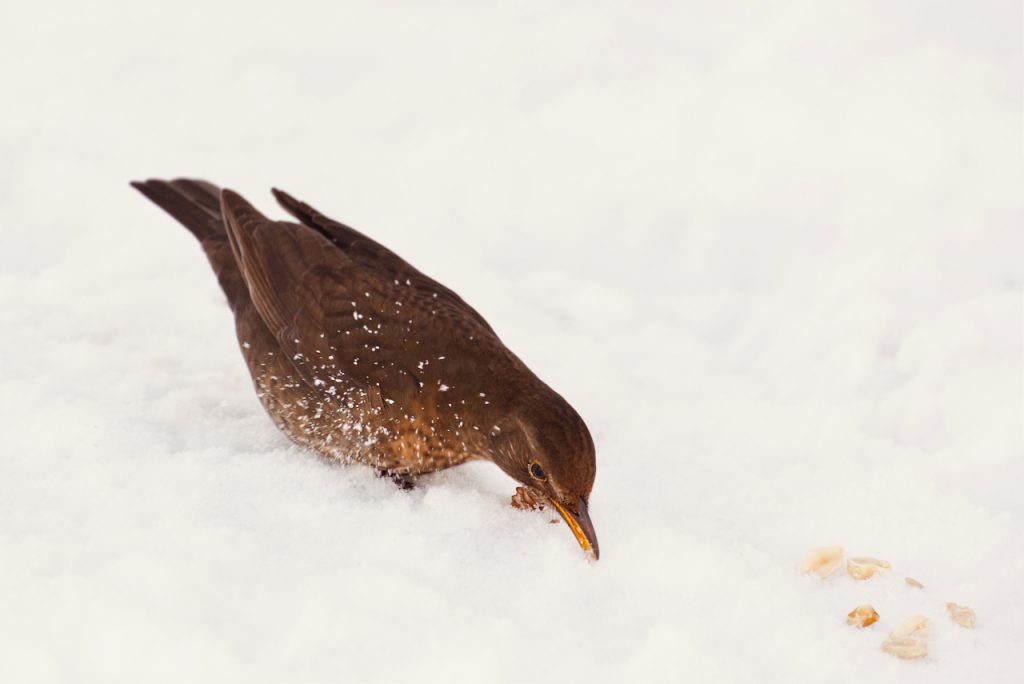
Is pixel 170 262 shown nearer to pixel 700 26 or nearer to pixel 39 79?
pixel 39 79

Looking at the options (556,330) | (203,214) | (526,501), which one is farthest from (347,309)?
(556,330)

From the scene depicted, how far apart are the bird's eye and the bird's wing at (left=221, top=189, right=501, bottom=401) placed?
0.45m

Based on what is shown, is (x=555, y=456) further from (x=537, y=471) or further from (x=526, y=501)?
(x=526, y=501)

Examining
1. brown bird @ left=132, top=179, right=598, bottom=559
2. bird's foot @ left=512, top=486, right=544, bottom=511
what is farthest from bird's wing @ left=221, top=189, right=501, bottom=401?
bird's foot @ left=512, top=486, right=544, bottom=511

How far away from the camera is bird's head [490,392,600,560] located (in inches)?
138

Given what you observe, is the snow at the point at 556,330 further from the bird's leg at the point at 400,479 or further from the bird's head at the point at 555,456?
the bird's head at the point at 555,456

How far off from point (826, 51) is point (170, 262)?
3920 millimetres

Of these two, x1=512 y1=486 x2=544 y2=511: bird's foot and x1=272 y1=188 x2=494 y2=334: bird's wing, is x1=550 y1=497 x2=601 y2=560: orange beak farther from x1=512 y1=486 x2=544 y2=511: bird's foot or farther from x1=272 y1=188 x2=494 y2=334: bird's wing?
x1=272 y1=188 x2=494 y2=334: bird's wing

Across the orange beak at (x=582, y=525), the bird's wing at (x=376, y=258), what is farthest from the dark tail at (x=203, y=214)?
the orange beak at (x=582, y=525)

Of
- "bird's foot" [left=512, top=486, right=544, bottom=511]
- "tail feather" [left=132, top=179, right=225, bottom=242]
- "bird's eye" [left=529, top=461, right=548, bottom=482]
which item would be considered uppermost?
"tail feather" [left=132, top=179, right=225, bottom=242]

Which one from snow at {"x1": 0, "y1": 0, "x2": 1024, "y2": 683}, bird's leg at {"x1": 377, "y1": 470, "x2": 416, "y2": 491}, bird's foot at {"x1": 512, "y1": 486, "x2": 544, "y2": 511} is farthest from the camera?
bird's leg at {"x1": 377, "y1": 470, "x2": 416, "y2": 491}

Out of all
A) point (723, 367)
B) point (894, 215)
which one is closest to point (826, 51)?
point (894, 215)

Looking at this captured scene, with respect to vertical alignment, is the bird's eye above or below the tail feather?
below

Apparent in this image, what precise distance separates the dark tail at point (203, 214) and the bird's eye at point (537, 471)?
161cm
